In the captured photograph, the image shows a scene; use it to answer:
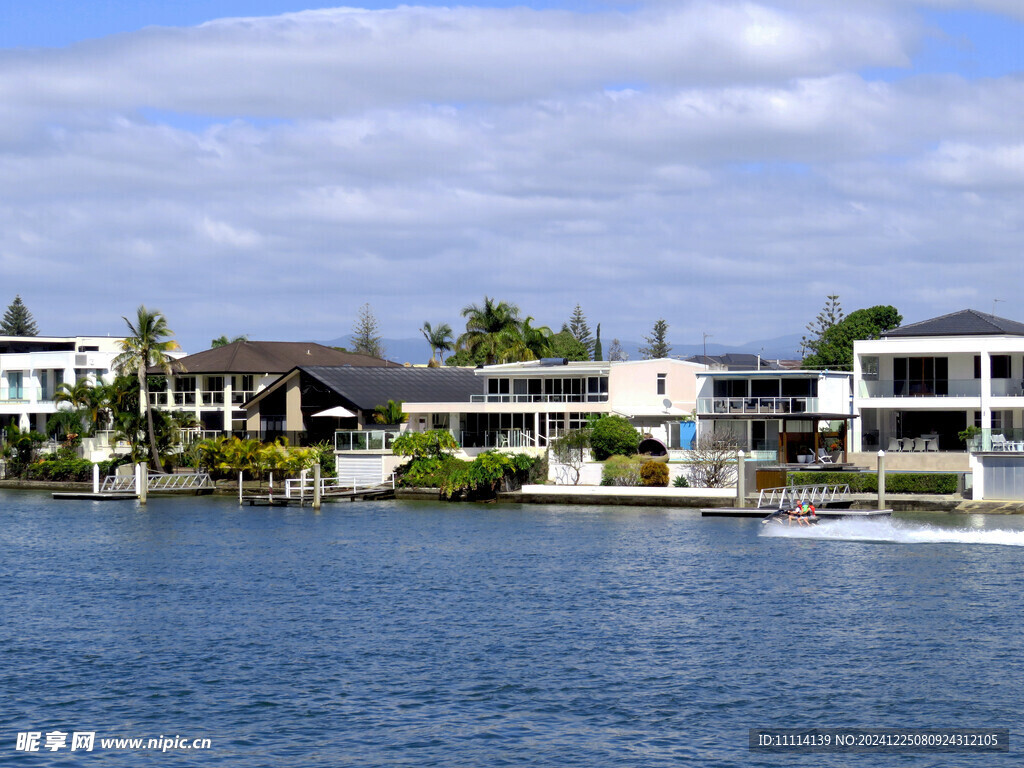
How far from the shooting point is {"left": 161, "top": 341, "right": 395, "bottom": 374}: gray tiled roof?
98.9 metres

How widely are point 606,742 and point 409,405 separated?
201 ft

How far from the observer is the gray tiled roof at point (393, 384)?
89.8 metres

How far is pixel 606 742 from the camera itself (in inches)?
1021

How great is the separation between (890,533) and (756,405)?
20.3m

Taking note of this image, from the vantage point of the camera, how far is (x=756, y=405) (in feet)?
253

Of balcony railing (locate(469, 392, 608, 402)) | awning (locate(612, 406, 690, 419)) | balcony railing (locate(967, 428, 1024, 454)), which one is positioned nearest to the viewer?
balcony railing (locate(967, 428, 1024, 454))

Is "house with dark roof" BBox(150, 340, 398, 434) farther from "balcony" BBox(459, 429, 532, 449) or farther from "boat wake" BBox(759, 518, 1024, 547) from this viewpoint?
"boat wake" BBox(759, 518, 1024, 547)

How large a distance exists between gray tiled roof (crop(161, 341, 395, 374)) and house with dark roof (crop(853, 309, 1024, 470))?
4523 centimetres

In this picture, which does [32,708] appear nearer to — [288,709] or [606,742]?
[288,709]

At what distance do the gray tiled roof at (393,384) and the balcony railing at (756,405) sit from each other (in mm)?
21953

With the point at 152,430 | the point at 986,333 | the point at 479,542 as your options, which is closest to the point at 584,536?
the point at 479,542

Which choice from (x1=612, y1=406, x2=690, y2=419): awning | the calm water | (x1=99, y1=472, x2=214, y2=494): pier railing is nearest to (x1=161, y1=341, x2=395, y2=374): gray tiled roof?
(x1=99, y1=472, x2=214, y2=494): pier railing

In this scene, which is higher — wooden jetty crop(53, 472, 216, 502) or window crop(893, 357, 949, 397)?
window crop(893, 357, 949, 397)

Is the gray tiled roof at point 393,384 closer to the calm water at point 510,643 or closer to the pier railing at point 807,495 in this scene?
the pier railing at point 807,495
